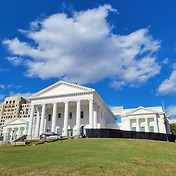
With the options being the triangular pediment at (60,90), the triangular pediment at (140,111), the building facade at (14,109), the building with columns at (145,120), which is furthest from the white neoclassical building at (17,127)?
the building facade at (14,109)

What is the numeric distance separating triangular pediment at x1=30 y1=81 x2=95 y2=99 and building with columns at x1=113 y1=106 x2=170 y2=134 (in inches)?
688

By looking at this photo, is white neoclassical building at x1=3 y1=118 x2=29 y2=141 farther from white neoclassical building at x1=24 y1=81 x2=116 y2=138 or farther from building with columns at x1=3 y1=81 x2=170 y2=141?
white neoclassical building at x1=24 y1=81 x2=116 y2=138

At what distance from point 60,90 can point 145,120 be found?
27.2 m

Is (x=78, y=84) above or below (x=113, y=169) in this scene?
above

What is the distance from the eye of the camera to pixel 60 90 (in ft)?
175

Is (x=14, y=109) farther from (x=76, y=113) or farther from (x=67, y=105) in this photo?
(x=67, y=105)

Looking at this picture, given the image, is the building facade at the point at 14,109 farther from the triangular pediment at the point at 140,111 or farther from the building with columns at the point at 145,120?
the triangular pediment at the point at 140,111

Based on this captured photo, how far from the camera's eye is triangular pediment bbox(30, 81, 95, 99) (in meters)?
51.2

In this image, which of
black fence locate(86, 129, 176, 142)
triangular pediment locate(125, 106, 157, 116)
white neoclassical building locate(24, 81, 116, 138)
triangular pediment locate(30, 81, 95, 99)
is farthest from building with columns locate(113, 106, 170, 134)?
triangular pediment locate(30, 81, 95, 99)

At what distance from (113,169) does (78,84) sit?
136ft

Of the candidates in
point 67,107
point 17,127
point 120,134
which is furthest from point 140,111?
point 17,127

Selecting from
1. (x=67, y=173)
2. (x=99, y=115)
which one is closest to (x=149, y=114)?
(x=99, y=115)

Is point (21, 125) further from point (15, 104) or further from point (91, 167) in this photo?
point (15, 104)

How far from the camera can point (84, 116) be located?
56.0 m
